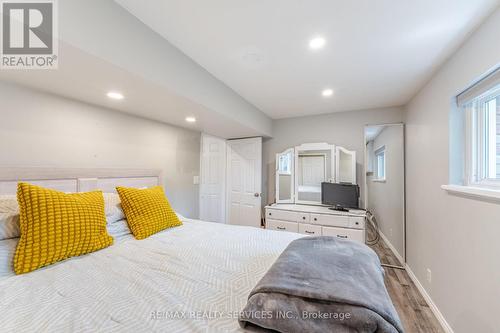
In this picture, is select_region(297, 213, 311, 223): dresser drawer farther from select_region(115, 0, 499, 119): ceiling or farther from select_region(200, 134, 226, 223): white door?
select_region(115, 0, 499, 119): ceiling

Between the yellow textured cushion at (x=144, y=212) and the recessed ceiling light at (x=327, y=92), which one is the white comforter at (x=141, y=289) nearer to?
the yellow textured cushion at (x=144, y=212)

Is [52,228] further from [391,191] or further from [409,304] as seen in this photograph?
[391,191]

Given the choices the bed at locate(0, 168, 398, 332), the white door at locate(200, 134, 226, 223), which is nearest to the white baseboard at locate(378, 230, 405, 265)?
the bed at locate(0, 168, 398, 332)

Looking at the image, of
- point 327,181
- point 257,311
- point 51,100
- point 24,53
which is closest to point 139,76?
point 24,53

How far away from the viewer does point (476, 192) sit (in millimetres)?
1307

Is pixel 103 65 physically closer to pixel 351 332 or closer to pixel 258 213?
pixel 351 332

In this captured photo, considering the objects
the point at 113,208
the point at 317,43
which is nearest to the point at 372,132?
the point at 317,43

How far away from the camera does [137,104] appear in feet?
6.39

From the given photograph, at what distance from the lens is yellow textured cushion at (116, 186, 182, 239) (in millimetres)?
1696

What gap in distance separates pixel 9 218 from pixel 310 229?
2.93 metres

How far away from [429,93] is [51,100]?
11.5 feet

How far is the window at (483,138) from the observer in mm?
1396

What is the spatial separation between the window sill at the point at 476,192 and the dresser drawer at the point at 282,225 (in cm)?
178

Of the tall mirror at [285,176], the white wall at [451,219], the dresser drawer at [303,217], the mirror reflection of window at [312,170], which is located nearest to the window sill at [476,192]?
the white wall at [451,219]
